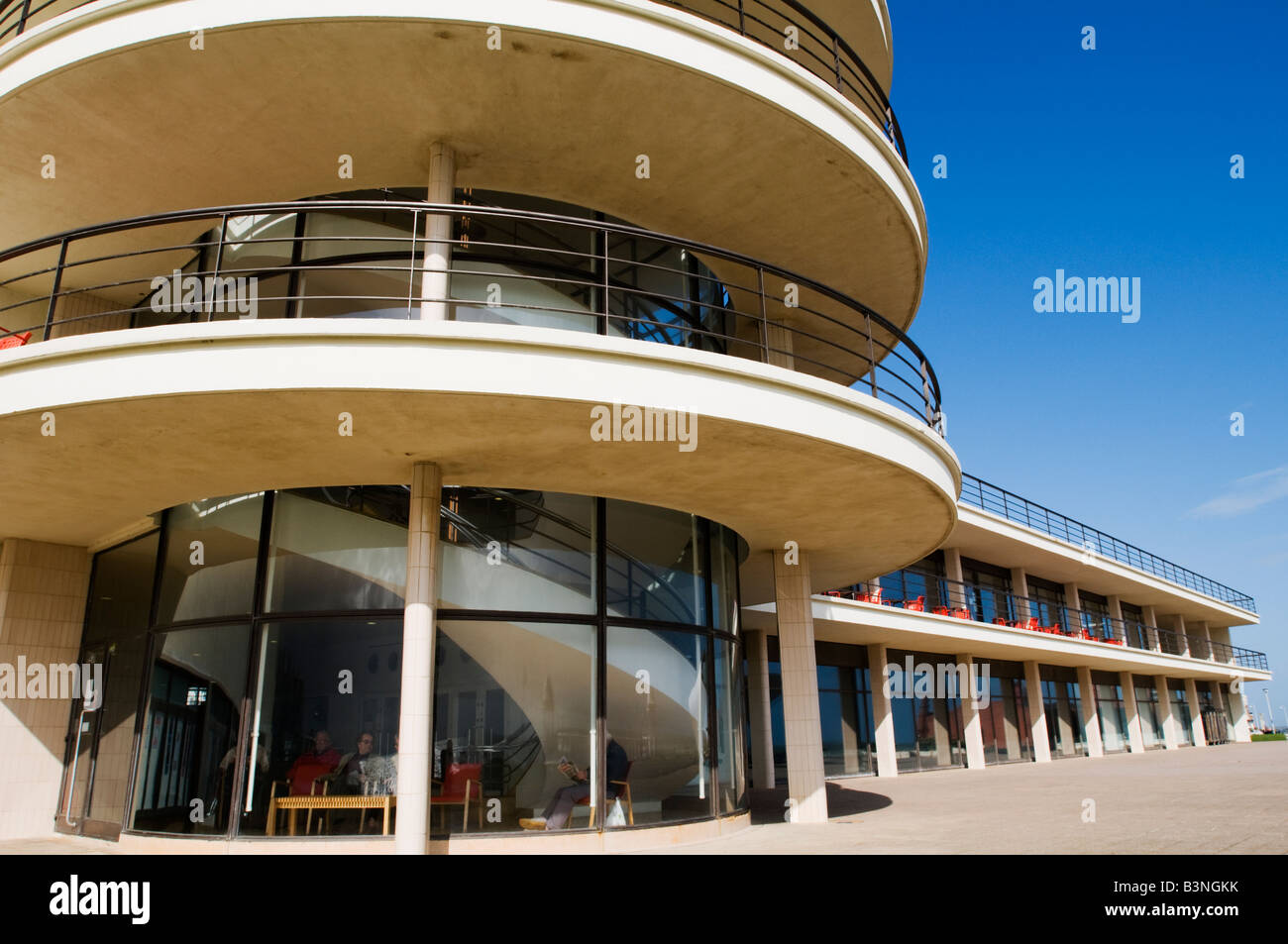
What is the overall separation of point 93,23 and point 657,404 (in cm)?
713

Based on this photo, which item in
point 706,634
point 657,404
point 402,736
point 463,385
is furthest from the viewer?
point 706,634

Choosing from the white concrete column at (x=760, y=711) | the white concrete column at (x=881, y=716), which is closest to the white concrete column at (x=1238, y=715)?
the white concrete column at (x=881, y=716)

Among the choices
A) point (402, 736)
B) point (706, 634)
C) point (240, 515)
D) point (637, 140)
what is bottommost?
point (402, 736)

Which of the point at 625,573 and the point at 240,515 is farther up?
the point at 240,515

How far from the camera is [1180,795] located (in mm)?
15352

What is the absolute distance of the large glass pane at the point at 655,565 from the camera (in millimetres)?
11008

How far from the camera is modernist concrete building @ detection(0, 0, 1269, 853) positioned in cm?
855

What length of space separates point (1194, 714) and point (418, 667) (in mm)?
49911

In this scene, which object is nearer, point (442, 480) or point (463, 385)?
point (463, 385)

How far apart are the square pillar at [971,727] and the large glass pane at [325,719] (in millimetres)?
23428

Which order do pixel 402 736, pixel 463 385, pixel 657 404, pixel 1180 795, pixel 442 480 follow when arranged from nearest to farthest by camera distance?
pixel 463 385 < pixel 657 404 < pixel 402 736 < pixel 442 480 < pixel 1180 795

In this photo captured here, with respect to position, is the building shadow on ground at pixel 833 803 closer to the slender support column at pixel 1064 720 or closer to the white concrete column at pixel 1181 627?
the slender support column at pixel 1064 720
